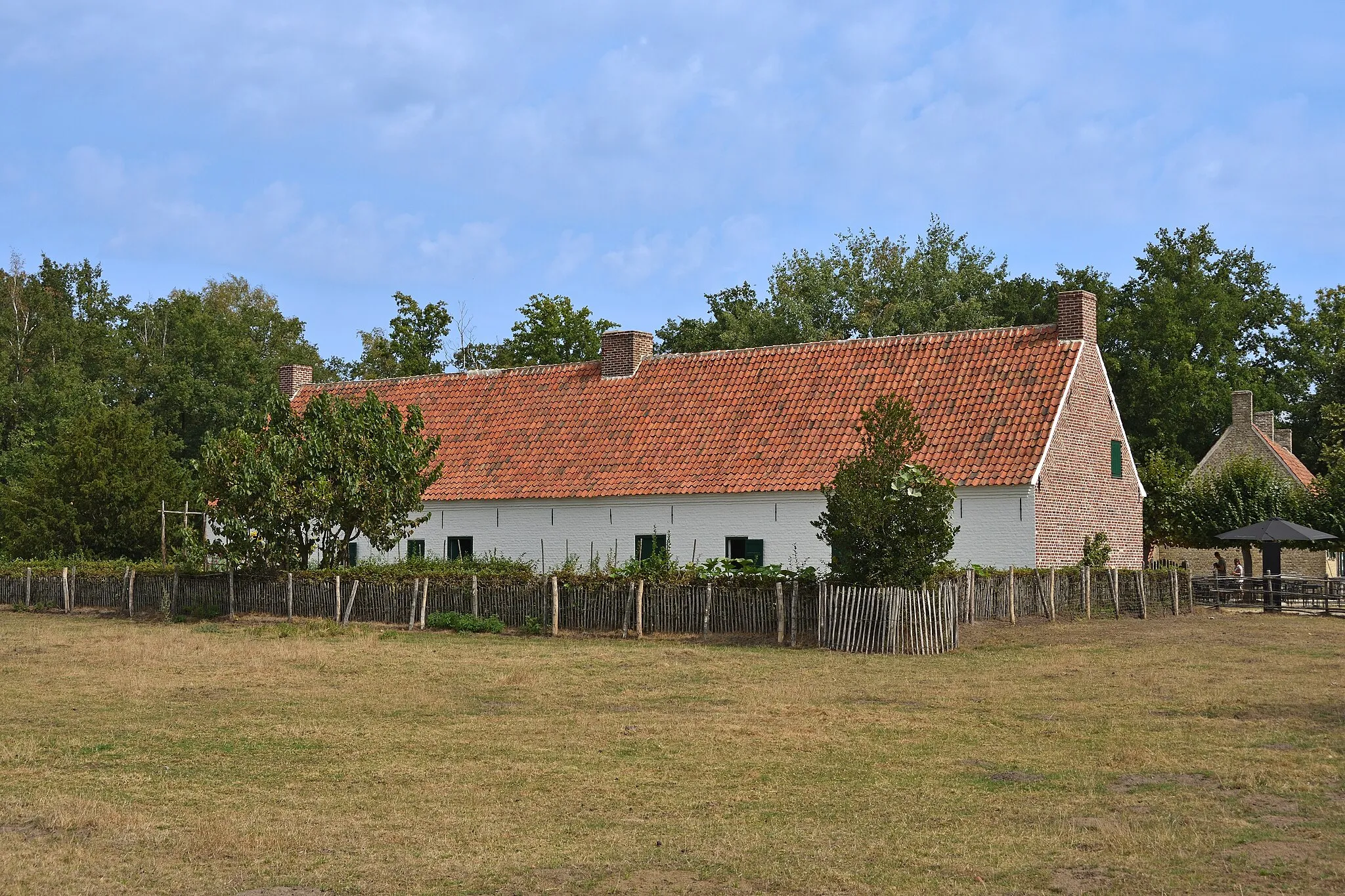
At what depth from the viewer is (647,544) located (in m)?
31.7

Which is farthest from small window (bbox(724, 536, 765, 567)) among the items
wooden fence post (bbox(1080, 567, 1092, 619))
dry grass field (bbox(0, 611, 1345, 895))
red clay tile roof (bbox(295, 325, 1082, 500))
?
dry grass field (bbox(0, 611, 1345, 895))

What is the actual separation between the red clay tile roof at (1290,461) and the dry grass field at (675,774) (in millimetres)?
32991

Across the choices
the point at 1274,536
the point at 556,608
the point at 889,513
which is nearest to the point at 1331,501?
the point at 1274,536

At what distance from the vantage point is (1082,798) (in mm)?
10211

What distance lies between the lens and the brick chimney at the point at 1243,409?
51.2m

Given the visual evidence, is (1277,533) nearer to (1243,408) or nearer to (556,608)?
(556,608)

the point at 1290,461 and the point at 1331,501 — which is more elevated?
the point at 1290,461

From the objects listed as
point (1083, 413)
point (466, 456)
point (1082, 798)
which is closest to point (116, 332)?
point (466, 456)

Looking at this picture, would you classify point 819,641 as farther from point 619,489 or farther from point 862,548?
point 619,489

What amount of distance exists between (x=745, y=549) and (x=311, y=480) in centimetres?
962

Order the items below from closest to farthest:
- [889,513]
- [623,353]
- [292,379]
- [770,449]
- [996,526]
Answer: [889,513], [996,526], [770,449], [623,353], [292,379]

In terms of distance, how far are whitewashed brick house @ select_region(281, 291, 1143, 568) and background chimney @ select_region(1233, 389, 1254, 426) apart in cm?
2038

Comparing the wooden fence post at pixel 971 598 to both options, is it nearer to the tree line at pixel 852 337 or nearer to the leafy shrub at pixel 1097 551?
the leafy shrub at pixel 1097 551

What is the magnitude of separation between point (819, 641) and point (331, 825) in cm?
1352
